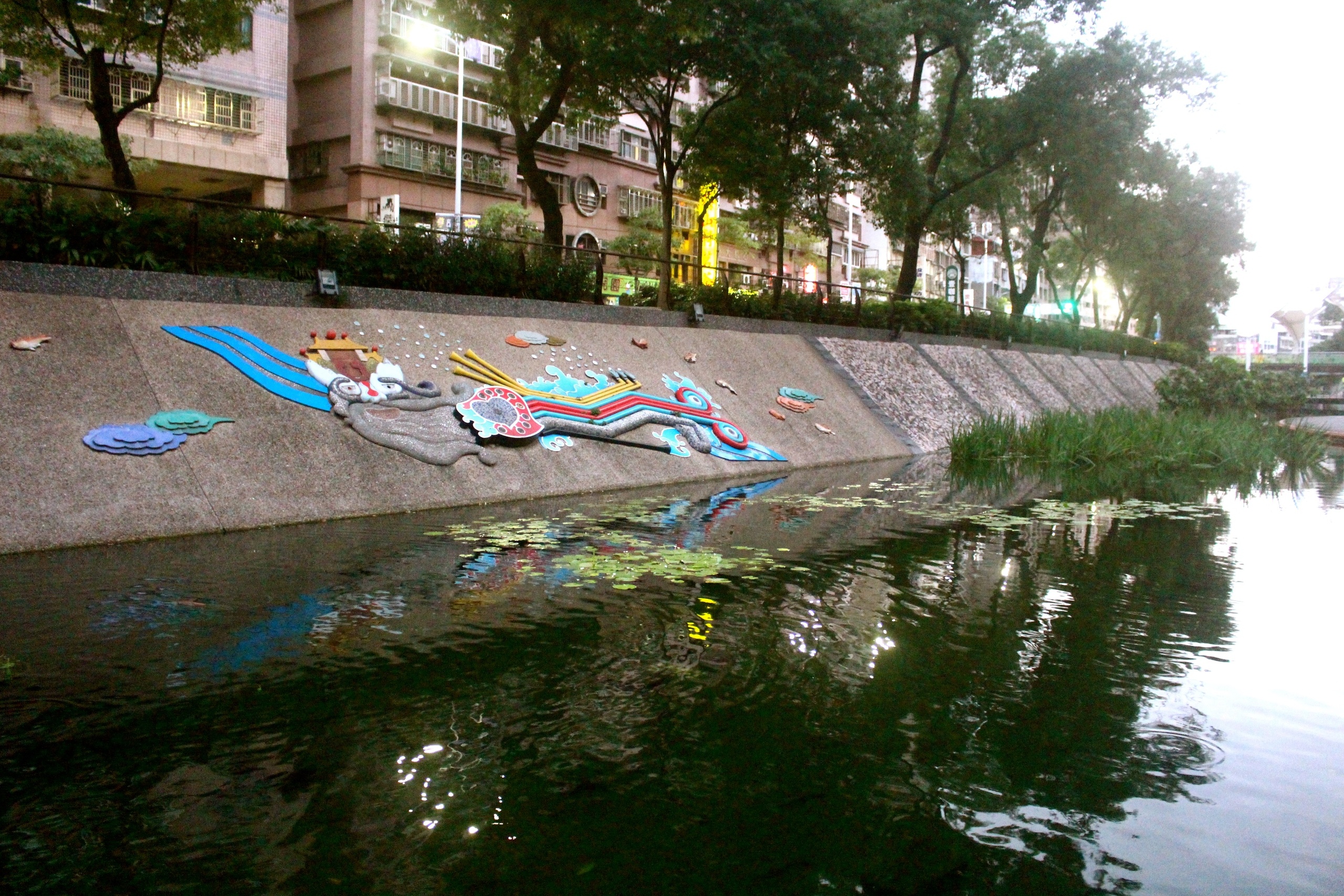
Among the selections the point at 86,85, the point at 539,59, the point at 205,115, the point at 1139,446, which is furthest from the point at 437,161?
the point at 1139,446

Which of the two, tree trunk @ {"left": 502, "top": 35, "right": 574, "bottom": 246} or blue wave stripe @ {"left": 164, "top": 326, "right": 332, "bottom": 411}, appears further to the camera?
tree trunk @ {"left": 502, "top": 35, "right": 574, "bottom": 246}

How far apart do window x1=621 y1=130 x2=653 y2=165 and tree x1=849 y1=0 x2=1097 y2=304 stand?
14.8 m

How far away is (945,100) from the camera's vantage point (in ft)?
92.0

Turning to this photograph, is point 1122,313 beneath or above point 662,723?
above

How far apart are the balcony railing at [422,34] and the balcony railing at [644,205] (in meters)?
7.68

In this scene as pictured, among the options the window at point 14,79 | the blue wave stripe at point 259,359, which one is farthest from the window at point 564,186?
the blue wave stripe at point 259,359

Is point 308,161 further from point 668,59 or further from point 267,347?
point 267,347

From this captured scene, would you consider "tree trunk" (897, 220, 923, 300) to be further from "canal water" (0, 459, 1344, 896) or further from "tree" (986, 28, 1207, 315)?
"canal water" (0, 459, 1344, 896)

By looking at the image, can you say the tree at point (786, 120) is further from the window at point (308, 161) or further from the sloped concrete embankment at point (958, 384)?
the window at point (308, 161)

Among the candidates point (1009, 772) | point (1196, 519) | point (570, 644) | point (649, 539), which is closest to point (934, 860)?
point (1009, 772)

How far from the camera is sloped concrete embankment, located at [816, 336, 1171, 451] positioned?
21312 mm

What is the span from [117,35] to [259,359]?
8.06m

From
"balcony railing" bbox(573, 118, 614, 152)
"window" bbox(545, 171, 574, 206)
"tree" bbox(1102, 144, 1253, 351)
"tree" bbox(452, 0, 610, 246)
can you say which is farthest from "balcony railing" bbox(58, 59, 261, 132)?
"tree" bbox(1102, 144, 1253, 351)

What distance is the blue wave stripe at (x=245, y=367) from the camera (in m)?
10.8
